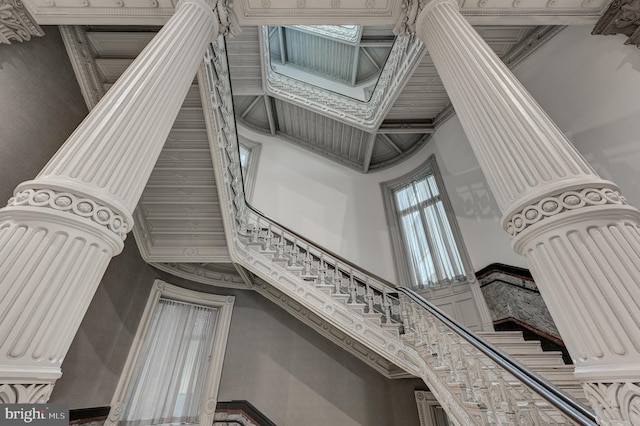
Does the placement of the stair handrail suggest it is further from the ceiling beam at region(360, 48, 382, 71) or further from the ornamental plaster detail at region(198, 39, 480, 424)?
the ceiling beam at region(360, 48, 382, 71)

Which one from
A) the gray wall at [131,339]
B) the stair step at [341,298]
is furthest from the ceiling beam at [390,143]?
the gray wall at [131,339]

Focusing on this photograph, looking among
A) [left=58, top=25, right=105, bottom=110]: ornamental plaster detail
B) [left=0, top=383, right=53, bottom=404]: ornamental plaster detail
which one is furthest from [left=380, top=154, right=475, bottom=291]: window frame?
[left=58, top=25, right=105, bottom=110]: ornamental plaster detail

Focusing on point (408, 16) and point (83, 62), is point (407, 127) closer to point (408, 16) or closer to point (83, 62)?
point (408, 16)

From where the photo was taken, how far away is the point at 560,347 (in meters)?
3.66

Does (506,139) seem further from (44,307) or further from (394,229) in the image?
(394,229)

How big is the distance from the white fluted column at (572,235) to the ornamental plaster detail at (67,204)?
1.75m

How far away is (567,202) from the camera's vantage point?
1086 millimetres

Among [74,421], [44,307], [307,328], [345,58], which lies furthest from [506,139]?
[345,58]

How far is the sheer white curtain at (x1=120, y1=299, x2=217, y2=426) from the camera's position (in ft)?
13.4

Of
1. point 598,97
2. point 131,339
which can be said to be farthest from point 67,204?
point 598,97

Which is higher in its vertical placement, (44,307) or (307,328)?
(307,328)

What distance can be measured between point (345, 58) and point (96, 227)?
28.5 feet

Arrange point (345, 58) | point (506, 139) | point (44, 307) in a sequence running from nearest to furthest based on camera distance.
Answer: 1. point (44, 307)
2. point (506, 139)
3. point (345, 58)

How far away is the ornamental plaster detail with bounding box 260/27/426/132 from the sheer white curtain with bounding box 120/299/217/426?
536cm
